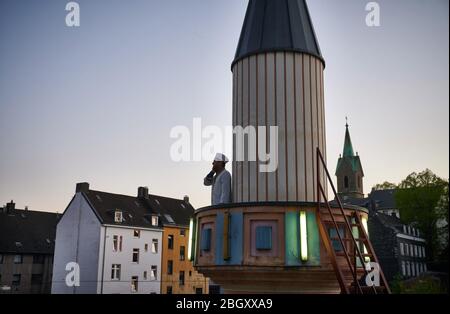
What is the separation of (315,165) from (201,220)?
1.82 m

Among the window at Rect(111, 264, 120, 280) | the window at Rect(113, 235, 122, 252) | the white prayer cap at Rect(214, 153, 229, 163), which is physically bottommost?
the window at Rect(111, 264, 120, 280)

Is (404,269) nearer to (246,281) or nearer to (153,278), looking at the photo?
(153,278)

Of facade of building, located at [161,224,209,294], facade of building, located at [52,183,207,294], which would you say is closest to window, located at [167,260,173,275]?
facade of building, located at [161,224,209,294]

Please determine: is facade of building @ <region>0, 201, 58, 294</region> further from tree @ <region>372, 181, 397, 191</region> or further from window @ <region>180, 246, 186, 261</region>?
tree @ <region>372, 181, 397, 191</region>

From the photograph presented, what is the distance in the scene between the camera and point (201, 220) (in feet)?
22.4

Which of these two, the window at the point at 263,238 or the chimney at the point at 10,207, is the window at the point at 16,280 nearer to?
the chimney at the point at 10,207

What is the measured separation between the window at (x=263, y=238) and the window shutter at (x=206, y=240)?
0.76 meters

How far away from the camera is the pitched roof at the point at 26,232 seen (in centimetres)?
4341

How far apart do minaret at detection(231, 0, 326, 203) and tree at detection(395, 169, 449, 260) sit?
48.2 m

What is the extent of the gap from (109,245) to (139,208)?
22.9ft

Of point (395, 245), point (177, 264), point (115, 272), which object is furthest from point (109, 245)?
point (395, 245)

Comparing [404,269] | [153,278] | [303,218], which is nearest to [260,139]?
[303,218]

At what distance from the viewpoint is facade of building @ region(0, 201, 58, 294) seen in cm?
4225
